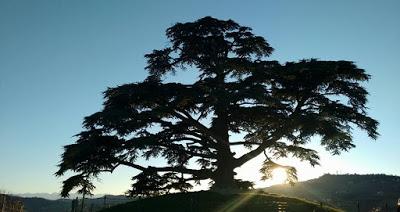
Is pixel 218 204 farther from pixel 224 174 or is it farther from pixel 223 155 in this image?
pixel 223 155

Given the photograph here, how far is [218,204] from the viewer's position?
95.3 feet

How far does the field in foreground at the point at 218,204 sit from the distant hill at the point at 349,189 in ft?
171

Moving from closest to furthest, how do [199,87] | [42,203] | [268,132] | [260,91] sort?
[260,91], [199,87], [268,132], [42,203]

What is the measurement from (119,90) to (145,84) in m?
1.82

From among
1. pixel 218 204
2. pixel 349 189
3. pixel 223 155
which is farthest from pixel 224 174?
pixel 349 189

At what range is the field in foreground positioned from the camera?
93.0ft

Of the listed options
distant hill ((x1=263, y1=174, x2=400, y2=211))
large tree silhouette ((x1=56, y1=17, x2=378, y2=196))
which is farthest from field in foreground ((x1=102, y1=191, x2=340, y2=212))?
distant hill ((x1=263, y1=174, x2=400, y2=211))

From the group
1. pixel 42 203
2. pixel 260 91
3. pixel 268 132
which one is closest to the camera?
pixel 260 91

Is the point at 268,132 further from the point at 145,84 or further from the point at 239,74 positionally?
the point at 145,84

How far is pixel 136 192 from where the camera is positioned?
1310 inches

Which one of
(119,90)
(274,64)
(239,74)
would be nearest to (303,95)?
(274,64)

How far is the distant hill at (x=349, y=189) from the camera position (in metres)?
87.0

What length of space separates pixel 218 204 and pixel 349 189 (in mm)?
82253

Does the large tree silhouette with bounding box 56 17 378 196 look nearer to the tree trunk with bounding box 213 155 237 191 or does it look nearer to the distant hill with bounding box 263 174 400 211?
the tree trunk with bounding box 213 155 237 191
